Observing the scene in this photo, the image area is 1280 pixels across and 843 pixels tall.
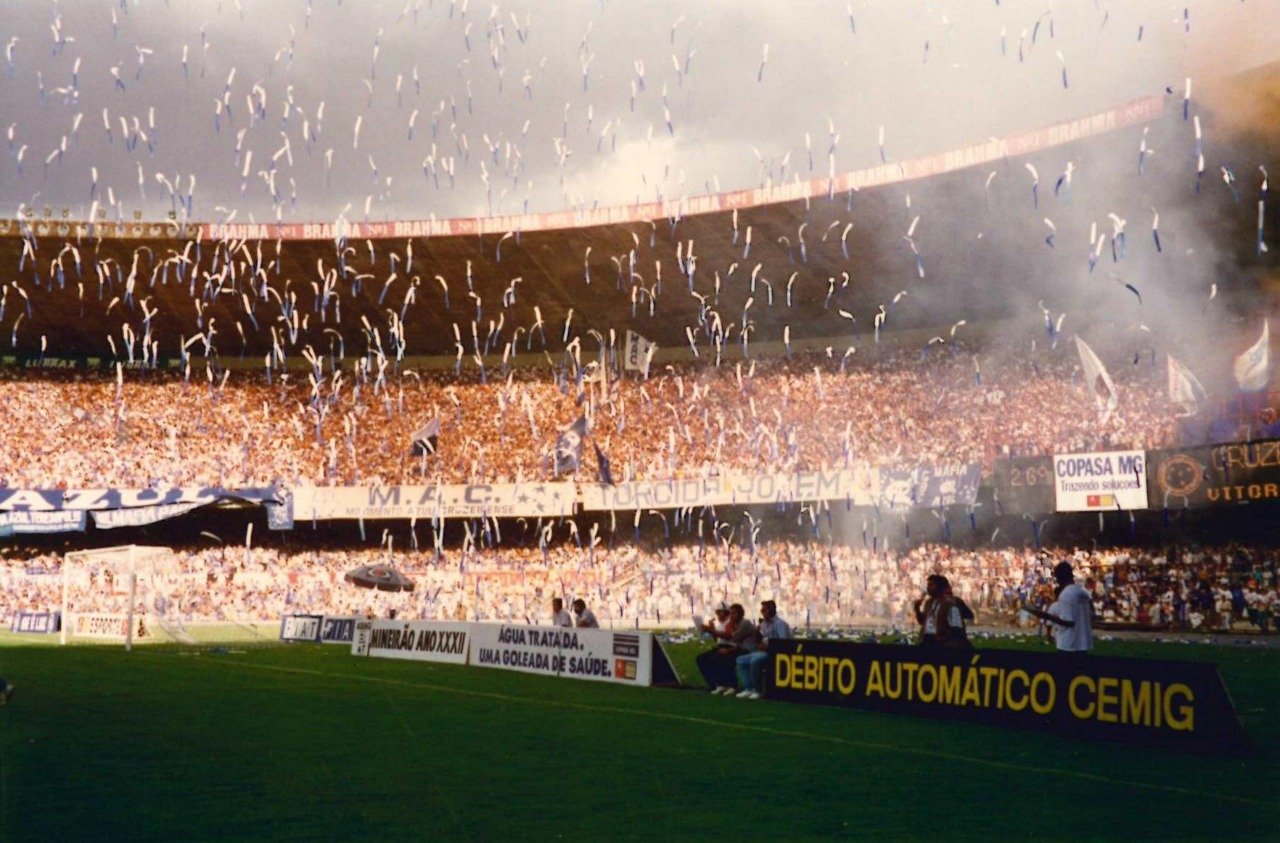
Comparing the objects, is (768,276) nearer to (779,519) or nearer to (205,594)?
(779,519)

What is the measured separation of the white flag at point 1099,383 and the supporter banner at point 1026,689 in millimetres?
24789

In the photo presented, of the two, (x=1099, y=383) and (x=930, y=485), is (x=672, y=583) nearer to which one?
(x=930, y=485)

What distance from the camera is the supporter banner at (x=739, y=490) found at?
140ft

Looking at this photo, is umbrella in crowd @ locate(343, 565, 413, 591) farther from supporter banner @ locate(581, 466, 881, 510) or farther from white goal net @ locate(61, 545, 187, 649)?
supporter banner @ locate(581, 466, 881, 510)

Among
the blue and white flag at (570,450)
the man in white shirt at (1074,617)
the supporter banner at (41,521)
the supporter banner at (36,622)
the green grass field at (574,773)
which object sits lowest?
the supporter banner at (36,622)

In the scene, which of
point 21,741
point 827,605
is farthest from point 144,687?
point 827,605

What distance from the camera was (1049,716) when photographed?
12.5 m

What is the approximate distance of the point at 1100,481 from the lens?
3450cm

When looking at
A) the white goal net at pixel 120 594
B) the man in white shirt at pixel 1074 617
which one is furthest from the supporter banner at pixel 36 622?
the man in white shirt at pixel 1074 617

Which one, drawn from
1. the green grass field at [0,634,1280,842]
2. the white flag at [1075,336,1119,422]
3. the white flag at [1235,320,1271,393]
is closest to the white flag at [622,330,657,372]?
the white flag at [1075,336,1119,422]

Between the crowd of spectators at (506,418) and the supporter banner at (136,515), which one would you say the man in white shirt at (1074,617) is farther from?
the supporter banner at (136,515)

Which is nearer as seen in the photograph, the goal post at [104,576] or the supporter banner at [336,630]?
the goal post at [104,576]

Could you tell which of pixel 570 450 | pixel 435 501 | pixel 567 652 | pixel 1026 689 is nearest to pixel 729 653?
pixel 567 652

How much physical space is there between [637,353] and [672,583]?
15729 mm
